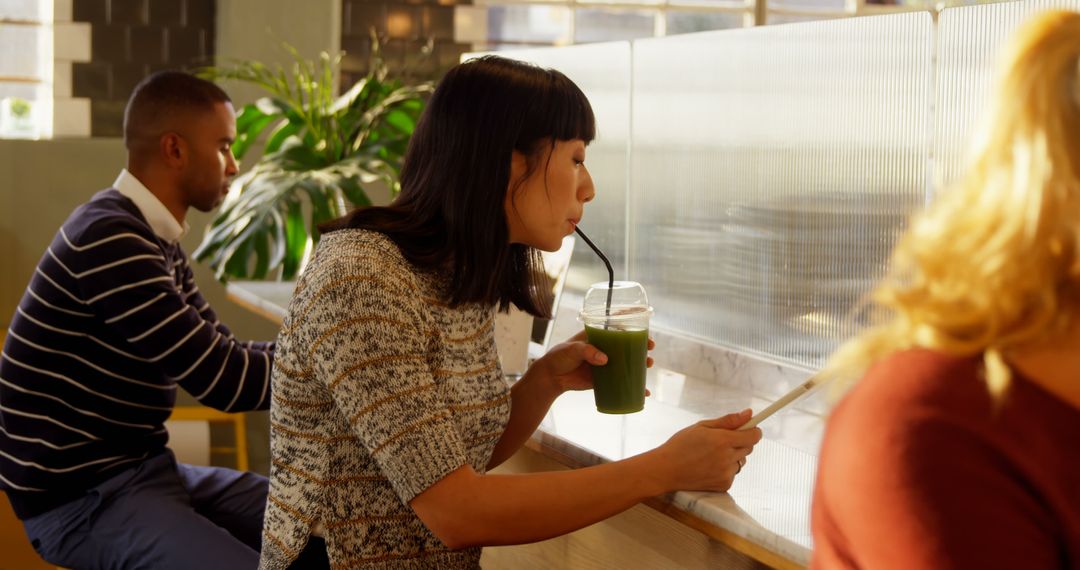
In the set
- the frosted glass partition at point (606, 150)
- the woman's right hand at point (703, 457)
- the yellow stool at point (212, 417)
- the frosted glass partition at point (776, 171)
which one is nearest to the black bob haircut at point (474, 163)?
the woman's right hand at point (703, 457)

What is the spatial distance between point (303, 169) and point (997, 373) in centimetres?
289

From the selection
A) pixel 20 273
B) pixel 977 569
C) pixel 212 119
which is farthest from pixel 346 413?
pixel 20 273

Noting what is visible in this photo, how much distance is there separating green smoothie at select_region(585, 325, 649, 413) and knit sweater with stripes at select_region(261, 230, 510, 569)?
169 mm

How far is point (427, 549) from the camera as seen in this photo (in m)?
1.51

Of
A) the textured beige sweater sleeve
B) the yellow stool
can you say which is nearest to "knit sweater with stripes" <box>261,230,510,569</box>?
the textured beige sweater sleeve

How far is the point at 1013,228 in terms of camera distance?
705 mm

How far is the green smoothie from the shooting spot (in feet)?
5.57

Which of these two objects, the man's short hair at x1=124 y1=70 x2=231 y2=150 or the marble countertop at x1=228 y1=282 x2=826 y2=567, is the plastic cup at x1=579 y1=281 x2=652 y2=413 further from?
the man's short hair at x1=124 y1=70 x2=231 y2=150

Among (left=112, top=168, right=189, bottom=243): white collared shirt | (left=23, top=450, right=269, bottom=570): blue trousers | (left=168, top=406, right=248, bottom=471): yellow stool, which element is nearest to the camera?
(left=23, top=450, right=269, bottom=570): blue trousers

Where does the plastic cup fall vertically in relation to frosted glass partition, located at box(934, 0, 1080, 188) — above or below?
below

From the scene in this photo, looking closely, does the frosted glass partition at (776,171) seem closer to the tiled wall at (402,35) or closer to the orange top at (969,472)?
the orange top at (969,472)

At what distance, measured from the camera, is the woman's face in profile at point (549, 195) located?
152cm

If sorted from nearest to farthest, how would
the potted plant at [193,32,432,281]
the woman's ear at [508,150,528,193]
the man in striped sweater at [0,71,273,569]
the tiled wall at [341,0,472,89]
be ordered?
the woman's ear at [508,150,528,193], the man in striped sweater at [0,71,273,569], the potted plant at [193,32,432,281], the tiled wall at [341,0,472,89]

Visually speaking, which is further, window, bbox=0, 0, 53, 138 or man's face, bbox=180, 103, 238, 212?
window, bbox=0, 0, 53, 138
